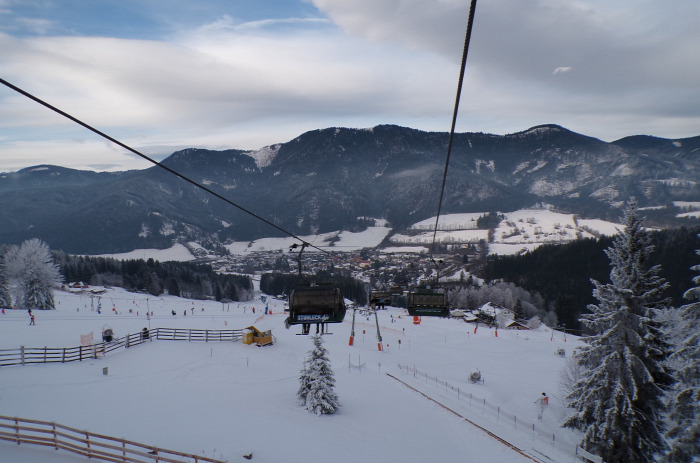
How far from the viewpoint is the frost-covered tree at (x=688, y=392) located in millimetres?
14672

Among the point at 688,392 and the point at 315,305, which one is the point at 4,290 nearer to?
the point at 315,305

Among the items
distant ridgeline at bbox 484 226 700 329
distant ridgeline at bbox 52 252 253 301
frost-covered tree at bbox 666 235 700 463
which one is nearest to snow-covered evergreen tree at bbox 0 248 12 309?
distant ridgeline at bbox 52 252 253 301

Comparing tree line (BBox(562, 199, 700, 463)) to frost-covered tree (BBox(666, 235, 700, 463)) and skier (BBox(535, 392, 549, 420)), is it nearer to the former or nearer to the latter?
frost-covered tree (BBox(666, 235, 700, 463))

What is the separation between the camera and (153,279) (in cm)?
9762

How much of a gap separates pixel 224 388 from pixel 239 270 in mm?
169830

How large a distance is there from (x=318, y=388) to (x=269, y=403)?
2990 millimetres

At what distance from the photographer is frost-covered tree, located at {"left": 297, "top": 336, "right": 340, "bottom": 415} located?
20828mm

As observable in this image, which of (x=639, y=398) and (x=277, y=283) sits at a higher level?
(x=639, y=398)

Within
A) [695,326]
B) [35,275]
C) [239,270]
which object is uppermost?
[695,326]

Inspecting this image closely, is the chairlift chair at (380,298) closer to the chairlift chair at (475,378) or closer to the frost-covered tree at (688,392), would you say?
the frost-covered tree at (688,392)

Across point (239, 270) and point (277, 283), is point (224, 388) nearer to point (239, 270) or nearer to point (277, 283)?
point (277, 283)

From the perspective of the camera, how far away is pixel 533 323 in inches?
3024

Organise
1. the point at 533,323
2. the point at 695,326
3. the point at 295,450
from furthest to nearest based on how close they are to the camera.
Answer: the point at 533,323
the point at 295,450
the point at 695,326

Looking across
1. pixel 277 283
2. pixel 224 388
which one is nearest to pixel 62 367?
pixel 224 388
